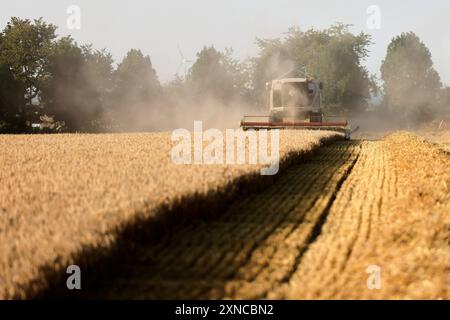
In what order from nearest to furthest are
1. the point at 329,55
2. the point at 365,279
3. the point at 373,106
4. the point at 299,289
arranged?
the point at 299,289 < the point at 365,279 < the point at 329,55 < the point at 373,106

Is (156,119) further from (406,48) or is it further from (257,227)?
(257,227)

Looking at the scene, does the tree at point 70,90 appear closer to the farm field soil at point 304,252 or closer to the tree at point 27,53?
the tree at point 27,53

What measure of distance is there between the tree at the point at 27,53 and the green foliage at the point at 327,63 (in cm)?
2226

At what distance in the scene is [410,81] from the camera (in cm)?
6219

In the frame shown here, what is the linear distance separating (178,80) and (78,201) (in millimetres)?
68568

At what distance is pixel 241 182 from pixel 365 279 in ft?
12.0

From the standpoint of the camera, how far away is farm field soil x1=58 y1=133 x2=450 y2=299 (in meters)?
4.28

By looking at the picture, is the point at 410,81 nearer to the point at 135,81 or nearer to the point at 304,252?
Answer: the point at 135,81

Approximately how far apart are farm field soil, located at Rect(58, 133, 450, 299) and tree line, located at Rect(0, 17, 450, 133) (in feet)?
118

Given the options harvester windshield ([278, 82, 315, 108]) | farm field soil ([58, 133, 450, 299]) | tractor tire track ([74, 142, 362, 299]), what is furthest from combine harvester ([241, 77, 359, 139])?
tractor tire track ([74, 142, 362, 299])

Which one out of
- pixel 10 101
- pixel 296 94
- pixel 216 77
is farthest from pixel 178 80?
pixel 296 94

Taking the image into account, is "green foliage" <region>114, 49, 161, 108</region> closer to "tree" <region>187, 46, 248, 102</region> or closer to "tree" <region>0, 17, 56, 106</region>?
"tree" <region>187, 46, 248, 102</region>

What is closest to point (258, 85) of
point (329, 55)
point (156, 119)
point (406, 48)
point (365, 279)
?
point (329, 55)
